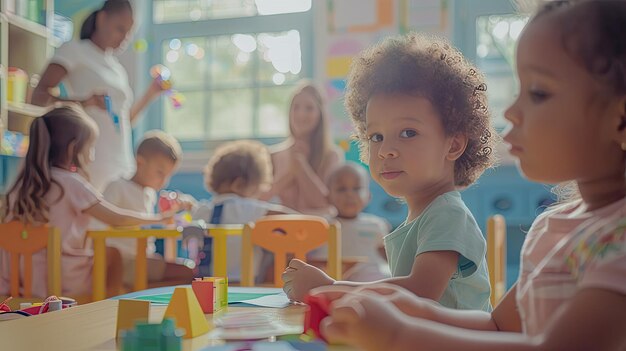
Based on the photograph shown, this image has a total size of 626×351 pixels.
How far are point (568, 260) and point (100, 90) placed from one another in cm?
273

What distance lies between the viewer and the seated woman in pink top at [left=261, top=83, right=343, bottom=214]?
9.83ft

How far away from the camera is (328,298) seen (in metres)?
0.63

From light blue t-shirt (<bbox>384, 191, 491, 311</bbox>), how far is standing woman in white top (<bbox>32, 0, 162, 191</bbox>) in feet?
7.14

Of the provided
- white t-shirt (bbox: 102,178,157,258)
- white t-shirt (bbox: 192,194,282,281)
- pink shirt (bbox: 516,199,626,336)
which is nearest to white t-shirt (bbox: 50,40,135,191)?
white t-shirt (bbox: 102,178,157,258)

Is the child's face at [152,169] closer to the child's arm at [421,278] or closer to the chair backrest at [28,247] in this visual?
the chair backrest at [28,247]

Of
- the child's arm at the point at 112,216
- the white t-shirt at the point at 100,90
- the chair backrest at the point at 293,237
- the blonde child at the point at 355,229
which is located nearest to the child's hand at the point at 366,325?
the chair backrest at the point at 293,237

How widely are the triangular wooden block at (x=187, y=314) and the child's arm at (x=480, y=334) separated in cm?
25

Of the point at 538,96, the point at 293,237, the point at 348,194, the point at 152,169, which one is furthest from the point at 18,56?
the point at 538,96

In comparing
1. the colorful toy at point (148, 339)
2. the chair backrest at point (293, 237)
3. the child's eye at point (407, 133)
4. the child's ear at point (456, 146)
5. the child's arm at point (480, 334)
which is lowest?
the chair backrest at point (293, 237)

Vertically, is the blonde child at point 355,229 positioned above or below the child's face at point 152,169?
below

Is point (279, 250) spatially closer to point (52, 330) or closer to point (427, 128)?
point (427, 128)

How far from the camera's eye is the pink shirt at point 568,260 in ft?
1.55

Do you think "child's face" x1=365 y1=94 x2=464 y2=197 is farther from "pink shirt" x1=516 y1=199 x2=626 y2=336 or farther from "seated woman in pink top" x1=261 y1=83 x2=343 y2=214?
"seated woman in pink top" x1=261 y1=83 x2=343 y2=214

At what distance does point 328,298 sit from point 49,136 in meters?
1.84
